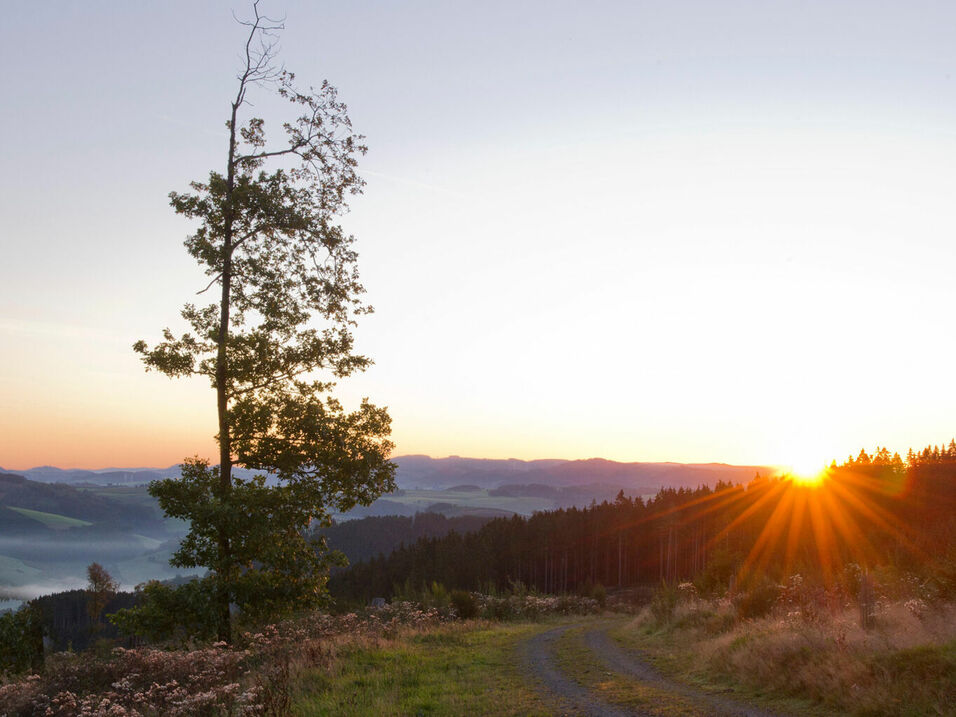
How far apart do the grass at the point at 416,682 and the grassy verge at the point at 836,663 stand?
12.4 ft

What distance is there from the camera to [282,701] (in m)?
9.49

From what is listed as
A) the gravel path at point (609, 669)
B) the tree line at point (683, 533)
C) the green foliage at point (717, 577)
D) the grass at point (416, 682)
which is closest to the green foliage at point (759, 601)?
the gravel path at point (609, 669)

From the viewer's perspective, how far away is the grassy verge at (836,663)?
28.9ft

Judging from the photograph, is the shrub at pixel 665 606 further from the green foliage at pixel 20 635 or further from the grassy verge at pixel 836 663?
the green foliage at pixel 20 635

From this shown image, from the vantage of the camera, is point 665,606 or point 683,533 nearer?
point 665,606

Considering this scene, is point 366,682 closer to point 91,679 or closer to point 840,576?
point 91,679

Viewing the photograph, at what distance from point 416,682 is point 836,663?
25.3 ft

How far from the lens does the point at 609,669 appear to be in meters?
14.4

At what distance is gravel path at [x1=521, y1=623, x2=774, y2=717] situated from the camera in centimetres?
998

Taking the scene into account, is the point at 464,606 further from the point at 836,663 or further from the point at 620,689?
the point at 836,663

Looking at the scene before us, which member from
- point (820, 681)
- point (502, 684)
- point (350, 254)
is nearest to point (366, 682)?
point (502, 684)

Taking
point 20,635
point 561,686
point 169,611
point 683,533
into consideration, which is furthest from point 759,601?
point 683,533

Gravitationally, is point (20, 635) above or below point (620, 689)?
below

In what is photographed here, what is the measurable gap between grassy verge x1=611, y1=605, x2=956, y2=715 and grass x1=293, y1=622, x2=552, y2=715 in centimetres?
378
